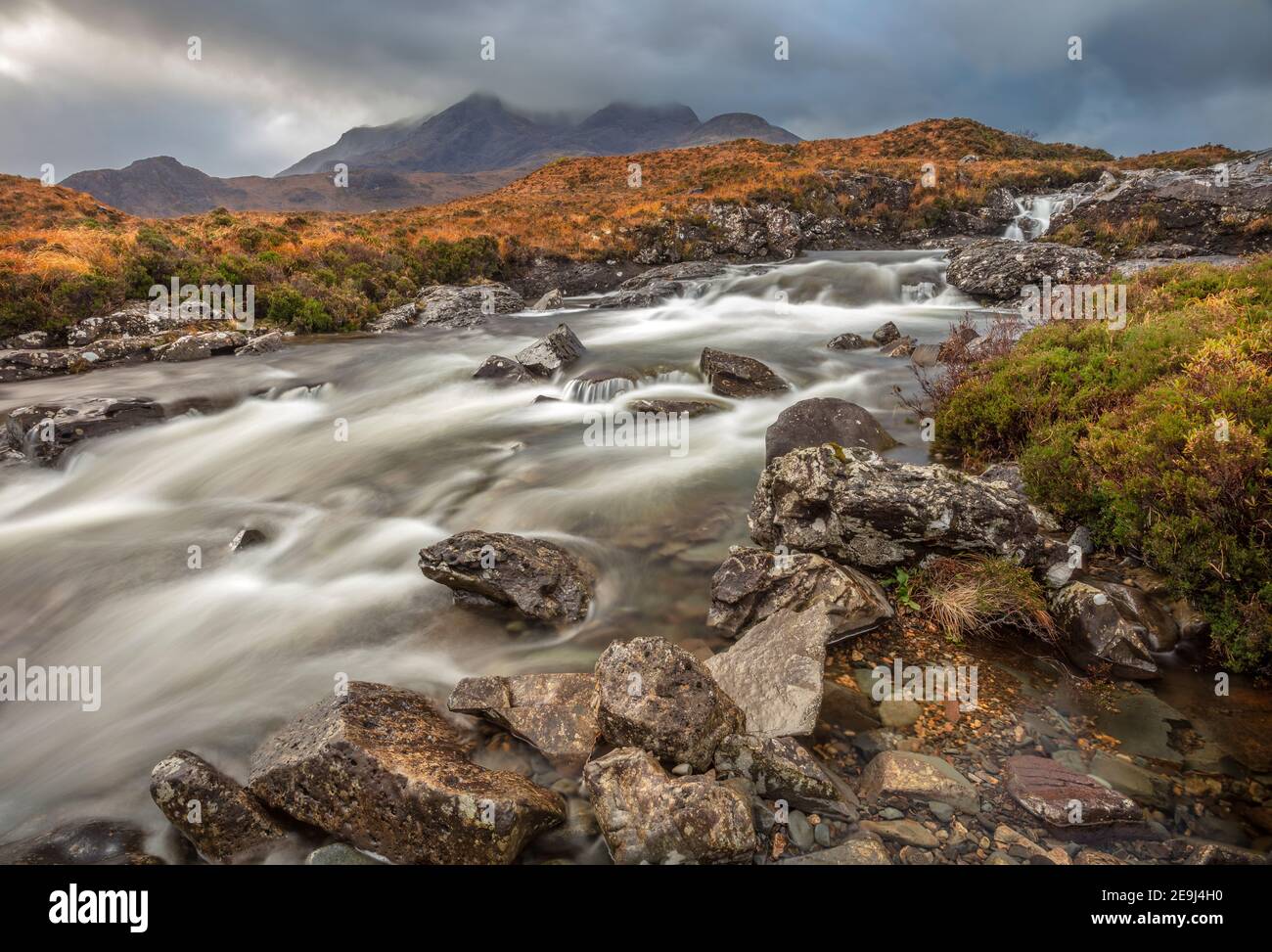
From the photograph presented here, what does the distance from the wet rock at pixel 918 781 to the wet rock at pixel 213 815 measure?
426 cm

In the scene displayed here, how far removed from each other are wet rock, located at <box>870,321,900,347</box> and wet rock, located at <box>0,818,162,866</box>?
1808 cm

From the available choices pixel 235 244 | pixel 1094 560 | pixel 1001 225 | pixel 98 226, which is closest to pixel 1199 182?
pixel 1001 225

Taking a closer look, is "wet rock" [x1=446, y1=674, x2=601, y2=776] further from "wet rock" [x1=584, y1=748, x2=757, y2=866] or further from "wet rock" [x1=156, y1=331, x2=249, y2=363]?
"wet rock" [x1=156, y1=331, x2=249, y2=363]

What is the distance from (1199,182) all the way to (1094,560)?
29934 millimetres

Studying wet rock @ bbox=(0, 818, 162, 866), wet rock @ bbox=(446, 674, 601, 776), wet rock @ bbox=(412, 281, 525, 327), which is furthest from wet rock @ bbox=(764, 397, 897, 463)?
wet rock @ bbox=(412, 281, 525, 327)

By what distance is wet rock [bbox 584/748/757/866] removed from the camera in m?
3.80

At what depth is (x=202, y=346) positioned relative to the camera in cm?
1884

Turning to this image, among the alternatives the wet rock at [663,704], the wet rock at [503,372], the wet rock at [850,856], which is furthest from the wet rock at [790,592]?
the wet rock at [503,372]

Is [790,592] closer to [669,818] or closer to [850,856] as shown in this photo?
[850,856]

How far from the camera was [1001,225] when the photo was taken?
3559cm

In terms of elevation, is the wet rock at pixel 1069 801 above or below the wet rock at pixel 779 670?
below

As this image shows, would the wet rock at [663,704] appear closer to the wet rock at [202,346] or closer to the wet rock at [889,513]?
the wet rock at [889,513]

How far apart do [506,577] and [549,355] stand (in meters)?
10.6

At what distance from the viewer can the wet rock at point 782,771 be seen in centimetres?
421
